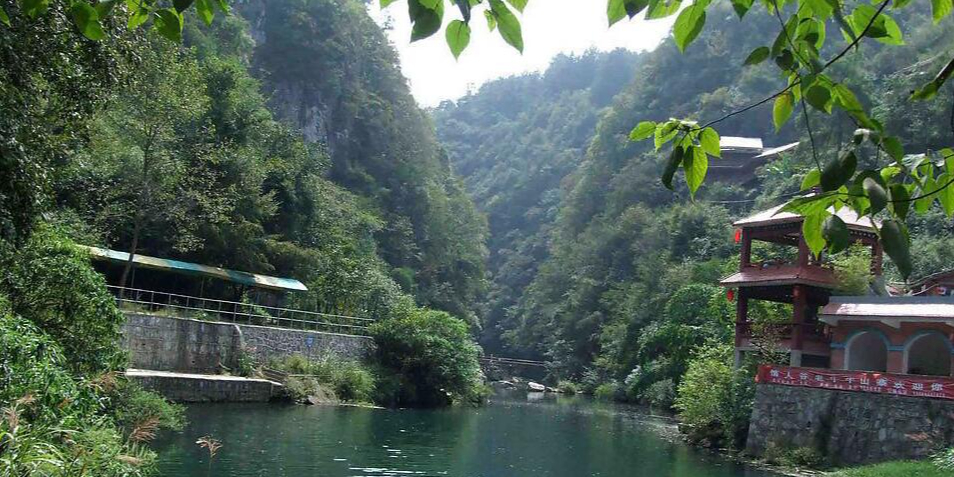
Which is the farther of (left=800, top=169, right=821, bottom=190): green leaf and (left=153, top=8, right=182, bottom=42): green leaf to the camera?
(left=153, top=8, right=182, bottom=42): green leaf

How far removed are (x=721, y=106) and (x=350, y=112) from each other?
2252cm

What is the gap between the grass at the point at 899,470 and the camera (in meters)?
12.9

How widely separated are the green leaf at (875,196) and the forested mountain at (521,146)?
56.2m

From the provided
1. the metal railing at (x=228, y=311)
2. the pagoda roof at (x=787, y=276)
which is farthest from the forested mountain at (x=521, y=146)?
the pagoda roof at (x=787, y=276)

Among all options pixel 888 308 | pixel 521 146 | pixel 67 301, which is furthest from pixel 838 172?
pixel 521 146

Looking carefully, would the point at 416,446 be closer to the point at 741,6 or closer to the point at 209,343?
the point at 209,343

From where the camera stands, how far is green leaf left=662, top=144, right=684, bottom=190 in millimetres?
1738

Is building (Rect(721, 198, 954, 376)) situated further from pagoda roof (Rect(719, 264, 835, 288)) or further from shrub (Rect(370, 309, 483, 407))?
shrub (Rect(370, 309, 483, 407))

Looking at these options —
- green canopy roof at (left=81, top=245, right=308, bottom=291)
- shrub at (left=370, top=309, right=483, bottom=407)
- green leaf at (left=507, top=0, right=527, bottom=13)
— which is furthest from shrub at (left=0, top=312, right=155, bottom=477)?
shrub at (left=370, top=309, right=483, bottom=407)

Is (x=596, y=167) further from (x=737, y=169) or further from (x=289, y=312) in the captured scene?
(x=289, y=312)

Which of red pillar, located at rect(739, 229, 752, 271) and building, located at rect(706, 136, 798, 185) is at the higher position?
building, located at rect(706, 136, 798, 185)

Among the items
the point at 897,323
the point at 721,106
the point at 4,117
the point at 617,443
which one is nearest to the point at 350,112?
the point at 721,106

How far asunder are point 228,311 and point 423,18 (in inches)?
1022

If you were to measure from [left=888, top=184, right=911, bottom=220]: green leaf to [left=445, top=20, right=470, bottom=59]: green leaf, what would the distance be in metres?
0.91
